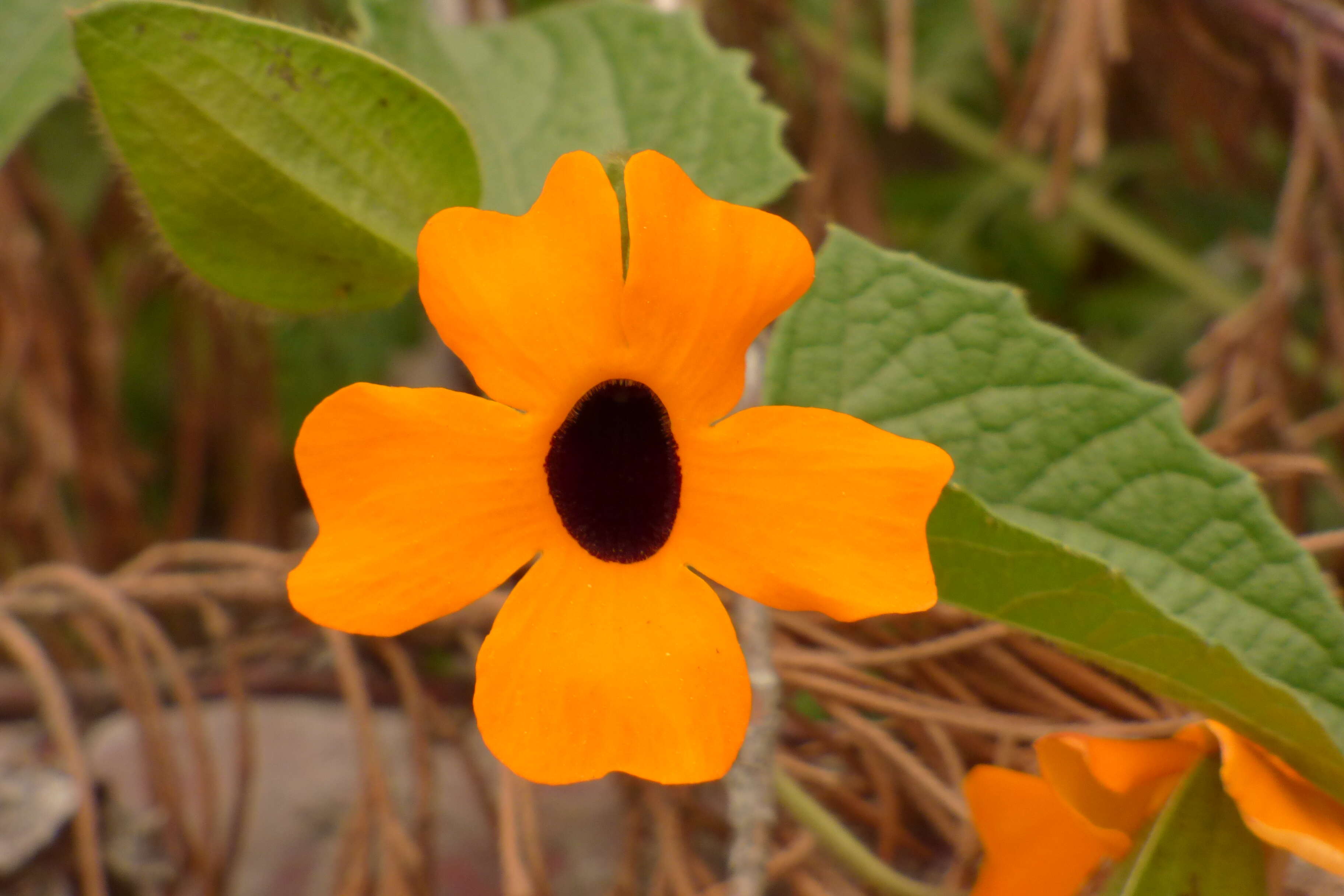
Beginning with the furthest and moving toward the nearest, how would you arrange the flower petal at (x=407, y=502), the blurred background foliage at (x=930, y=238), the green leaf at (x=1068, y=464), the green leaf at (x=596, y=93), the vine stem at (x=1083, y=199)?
1. the vine stem at (x=1083, y=199)
2. the blurred background foliage at (x=930, y=238)
3. the green leaf at (x=596, y=93)
4. the green leaf at (x=1068, y=464)
5. the flower petal at (x=407, y=502)

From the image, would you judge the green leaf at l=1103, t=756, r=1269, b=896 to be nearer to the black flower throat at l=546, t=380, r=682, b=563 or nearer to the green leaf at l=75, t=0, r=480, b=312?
the black flower throat at l=546, t=380, r=682, b=563

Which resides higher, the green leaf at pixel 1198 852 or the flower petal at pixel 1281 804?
the flower petal at pixel 1281 804

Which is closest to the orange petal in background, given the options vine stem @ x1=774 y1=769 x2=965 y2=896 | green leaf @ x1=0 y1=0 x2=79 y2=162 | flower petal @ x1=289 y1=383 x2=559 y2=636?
vine stem @ x1=774 y1=769 x2=965 y2=896

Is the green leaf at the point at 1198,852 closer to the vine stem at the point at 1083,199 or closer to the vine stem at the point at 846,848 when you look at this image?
the vine stem at the point at 846,848

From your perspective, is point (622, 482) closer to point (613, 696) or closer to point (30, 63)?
point (613, 696)

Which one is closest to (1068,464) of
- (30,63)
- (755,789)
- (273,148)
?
(755,789)

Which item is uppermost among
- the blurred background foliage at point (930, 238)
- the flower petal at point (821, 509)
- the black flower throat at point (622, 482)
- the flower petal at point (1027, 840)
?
the flower petal at point (821, 509)

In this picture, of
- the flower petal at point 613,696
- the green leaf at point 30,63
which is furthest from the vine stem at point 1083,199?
the flower petal at point 613,696
